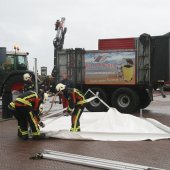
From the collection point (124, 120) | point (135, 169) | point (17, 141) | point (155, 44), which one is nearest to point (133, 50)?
point (155, 44)

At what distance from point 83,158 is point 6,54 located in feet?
36.0

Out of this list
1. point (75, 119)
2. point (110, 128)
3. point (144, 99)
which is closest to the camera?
point (75, 119)

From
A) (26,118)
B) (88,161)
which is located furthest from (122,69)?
(88,161)

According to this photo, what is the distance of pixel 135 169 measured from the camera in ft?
21.7

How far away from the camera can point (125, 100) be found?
16.0m

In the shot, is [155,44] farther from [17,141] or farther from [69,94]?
[17,141]

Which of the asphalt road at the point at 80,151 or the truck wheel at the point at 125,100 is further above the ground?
the truck wheel at the point at 125,100

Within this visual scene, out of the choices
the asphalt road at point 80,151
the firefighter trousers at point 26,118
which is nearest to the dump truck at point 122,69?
the asphalt road at point 80,151

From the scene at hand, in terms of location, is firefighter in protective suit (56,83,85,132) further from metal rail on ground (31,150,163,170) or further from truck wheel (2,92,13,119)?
truck wheel (2,92,13,119)

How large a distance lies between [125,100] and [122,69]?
46.7 inches

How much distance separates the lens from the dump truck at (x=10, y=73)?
1450 centimetres

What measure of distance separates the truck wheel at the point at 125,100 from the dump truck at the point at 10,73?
124 inches

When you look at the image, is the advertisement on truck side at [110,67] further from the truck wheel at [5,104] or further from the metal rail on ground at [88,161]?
the metal rail on ground at [88,161]

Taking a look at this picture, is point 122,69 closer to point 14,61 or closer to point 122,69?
point 122,69
